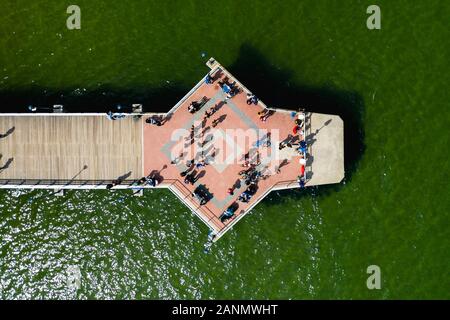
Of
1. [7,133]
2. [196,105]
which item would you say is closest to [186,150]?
[196,105]

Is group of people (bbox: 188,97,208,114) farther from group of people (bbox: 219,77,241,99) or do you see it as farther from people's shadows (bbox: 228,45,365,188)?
people's shadows (bbox: 228,45,365,188)

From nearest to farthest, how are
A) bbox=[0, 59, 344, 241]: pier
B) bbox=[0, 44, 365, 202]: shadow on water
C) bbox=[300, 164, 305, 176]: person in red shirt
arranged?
bbox=[0, 59, 344, 241]: pier
bbox=[300, 164, 305, 176]: person in red shirt
bbox=[0, 44, 365, 202]: shadow on water

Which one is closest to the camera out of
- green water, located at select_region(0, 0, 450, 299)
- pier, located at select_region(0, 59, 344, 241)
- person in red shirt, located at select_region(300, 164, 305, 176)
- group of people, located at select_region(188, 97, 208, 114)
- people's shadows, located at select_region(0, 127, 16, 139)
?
group of people, located at select_region(188, 97, 208, 114)

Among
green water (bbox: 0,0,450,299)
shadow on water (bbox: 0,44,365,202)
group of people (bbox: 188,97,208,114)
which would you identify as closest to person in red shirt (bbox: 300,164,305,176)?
shadow on water (bbox: 0,44,365,202)

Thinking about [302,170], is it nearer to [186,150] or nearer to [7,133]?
[186,150]

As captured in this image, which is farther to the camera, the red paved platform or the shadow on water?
the shadow on water

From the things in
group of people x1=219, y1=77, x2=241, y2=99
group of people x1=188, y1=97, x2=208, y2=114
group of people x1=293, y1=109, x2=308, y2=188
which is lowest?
group of people x1=293, y1=109, x2=308, y2=188
